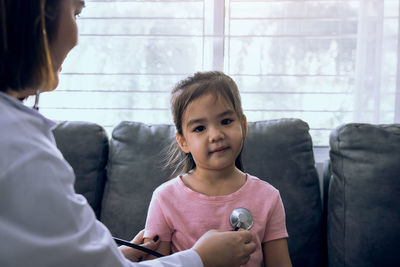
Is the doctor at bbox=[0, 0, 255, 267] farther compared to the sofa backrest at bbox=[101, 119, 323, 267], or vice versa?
the sofa backrest at bbox=[101, 119, 323, 267]

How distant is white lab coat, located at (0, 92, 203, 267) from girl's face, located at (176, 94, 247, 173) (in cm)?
64

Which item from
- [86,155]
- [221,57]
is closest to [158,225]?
[86,155]

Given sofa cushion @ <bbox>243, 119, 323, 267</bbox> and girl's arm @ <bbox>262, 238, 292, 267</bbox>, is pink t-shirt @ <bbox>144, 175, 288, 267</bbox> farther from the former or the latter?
sofa cushion @ <bbox>243, 119, 323, 267</bbox>

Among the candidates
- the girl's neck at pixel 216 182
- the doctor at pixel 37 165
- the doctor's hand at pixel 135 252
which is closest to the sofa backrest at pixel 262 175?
the girl's neck at pixel 216 182

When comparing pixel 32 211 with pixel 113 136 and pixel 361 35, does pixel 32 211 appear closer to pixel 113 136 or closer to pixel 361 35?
pixel 113 136

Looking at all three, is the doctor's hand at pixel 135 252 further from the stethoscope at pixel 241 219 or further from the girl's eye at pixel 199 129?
the girl's eye at pixel 199 129

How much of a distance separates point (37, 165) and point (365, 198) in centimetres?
137

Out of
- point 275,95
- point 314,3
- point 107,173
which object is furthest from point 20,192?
point 314,3

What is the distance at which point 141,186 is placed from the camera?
1.71 metres

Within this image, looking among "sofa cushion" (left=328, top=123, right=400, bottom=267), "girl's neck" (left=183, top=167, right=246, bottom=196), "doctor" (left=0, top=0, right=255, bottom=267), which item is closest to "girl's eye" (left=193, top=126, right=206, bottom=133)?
"girl's neck" (left=183, top=167, right=246, bottom=196)

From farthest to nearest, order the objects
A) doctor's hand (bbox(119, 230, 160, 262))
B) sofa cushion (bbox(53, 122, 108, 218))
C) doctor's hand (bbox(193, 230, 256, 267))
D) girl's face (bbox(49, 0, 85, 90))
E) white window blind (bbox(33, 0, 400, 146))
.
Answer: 1. white window blind (bbox(33, 0, 400, 146))
2. sofa cushion (bbox(53, 122, 108, 218))
3. doctor's hand (bbox(119, 230, 160, 262))
4. doctor's hand (bbox(193, 230, 256, 267))
5. girl's face (bbox(49, 0, 85, 90))

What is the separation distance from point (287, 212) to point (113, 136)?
2.58 feet

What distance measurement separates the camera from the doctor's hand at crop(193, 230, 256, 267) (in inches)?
34.4

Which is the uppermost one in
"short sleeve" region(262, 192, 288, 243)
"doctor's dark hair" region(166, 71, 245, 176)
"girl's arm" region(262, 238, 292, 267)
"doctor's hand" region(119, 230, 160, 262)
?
"doctor's dark hair" region(166, 71, 245, 176)
